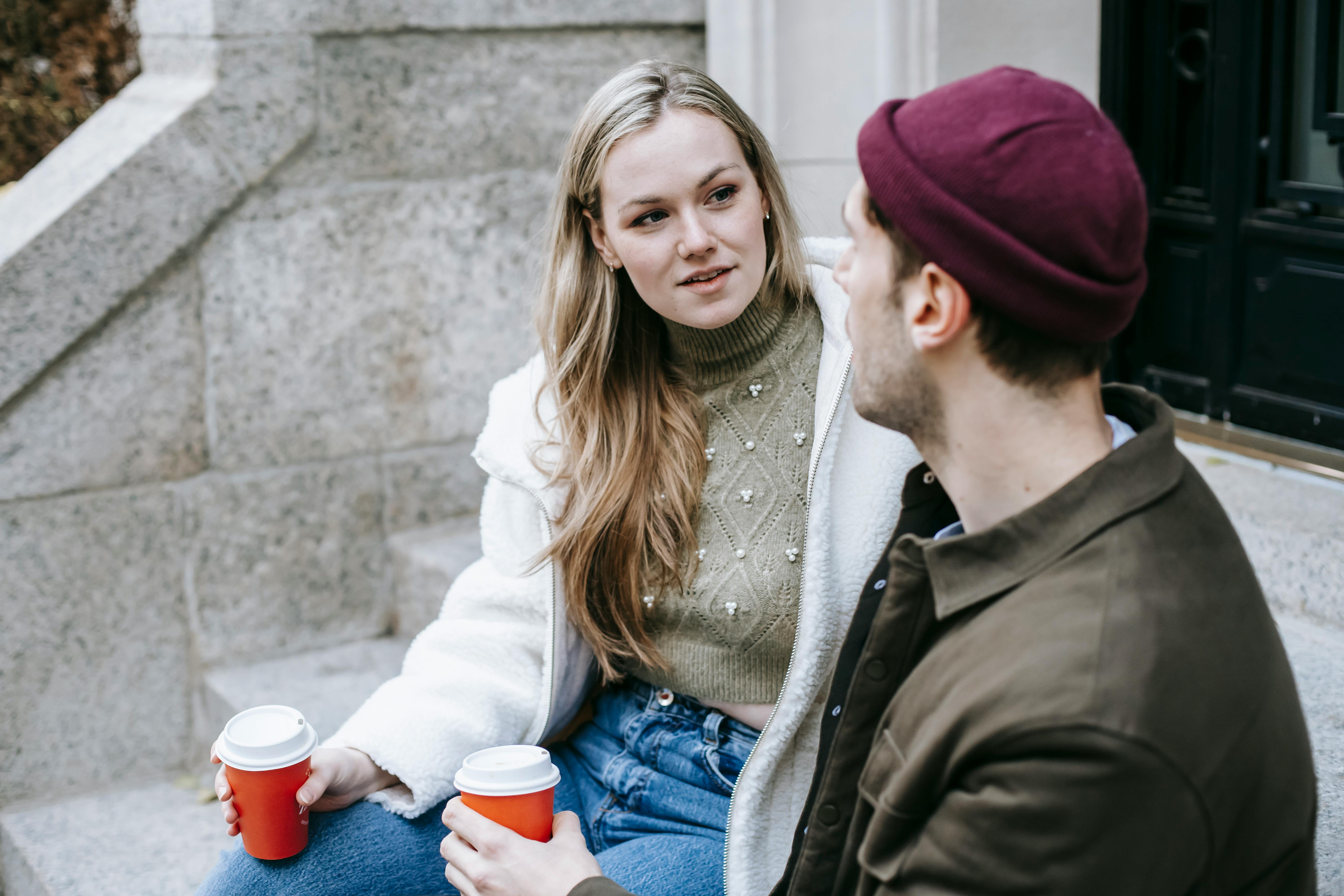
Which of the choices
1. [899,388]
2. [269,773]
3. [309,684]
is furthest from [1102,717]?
[309,684]

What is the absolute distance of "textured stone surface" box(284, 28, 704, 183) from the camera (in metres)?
3.64

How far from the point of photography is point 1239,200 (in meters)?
3.23

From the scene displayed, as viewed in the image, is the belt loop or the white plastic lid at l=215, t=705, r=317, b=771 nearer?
the white plastic lid at l=215, t=705, r=317, b=771

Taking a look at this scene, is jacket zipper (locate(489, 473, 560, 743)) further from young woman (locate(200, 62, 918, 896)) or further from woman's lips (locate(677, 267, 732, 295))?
woman's lips (locate(677, 267, 732, 295))

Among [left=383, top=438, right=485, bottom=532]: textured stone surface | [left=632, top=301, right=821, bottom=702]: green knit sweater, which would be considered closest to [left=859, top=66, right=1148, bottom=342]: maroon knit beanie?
[left=632, top=301, right=821, bottom=702]: green knit sweater

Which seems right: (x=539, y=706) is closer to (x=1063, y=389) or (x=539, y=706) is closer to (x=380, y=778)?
(x=380, y=778)

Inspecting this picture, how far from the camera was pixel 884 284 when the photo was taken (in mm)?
1383

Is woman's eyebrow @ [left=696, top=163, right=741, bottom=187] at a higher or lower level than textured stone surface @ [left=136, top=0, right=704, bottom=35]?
lower

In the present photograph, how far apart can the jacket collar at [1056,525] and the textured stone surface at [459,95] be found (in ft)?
9.13

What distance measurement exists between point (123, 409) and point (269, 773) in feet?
6.23

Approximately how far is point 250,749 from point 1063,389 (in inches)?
49.9

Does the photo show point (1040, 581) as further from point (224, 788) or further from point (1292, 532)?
point (1292, 532)

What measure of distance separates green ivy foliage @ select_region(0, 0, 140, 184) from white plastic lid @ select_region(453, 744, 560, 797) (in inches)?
132

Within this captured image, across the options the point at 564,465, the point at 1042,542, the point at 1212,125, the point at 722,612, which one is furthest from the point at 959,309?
the point at 1212,125
